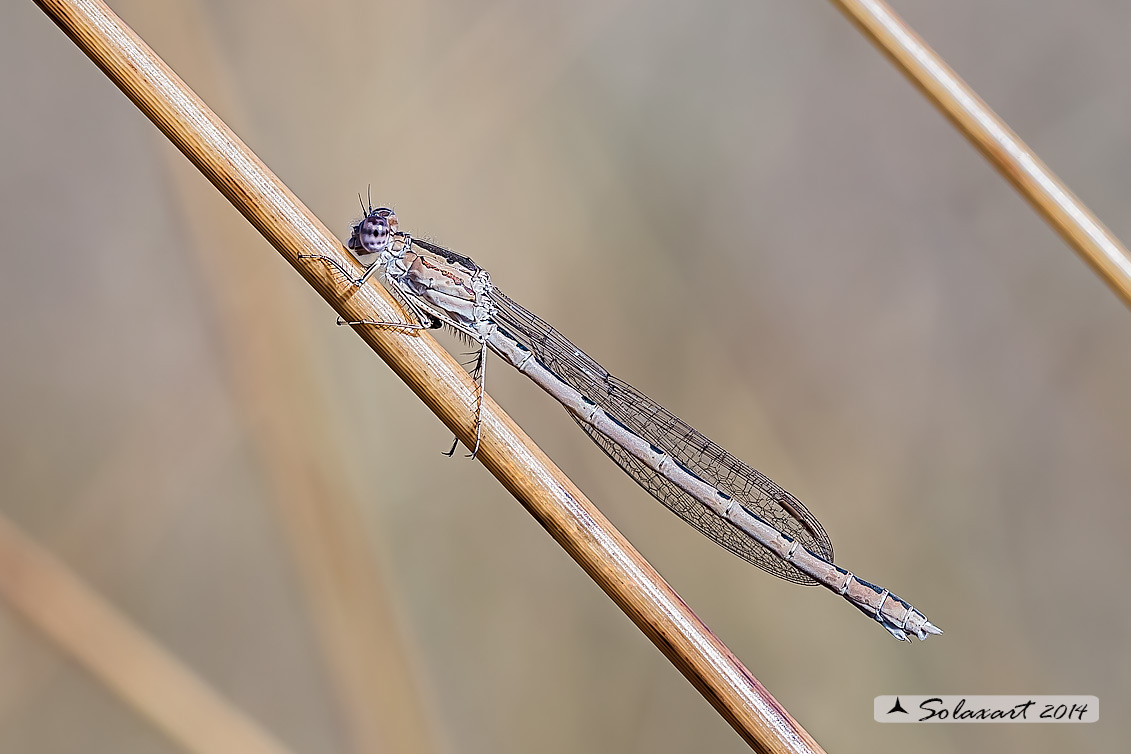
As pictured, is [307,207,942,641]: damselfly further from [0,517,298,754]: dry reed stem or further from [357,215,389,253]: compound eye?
[0,517,298,754]: dry reed stem

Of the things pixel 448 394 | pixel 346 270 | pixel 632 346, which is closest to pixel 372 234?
pixel 346 270

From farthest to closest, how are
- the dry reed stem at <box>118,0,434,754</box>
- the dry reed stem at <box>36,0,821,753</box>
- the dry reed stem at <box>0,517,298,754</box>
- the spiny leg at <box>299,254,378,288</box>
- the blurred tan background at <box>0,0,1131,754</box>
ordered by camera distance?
1. the blurred tan background at <box>0,0,1131,754</box>
2. the dry reed stem at <box>118,0,434,754</box>
3. the dry reed stem at <box>0,517,298,754</box>
4. the spiny leg at <box>299,254,378,288</box>
5. the dry reed stem at <box>36,0,821,753</box>

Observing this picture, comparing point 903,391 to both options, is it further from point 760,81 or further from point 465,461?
point 465,461

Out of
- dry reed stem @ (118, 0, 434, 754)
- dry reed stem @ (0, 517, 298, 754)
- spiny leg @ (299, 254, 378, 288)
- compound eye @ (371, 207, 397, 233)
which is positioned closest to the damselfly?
compound eye @ (371, 207, 397, 233)

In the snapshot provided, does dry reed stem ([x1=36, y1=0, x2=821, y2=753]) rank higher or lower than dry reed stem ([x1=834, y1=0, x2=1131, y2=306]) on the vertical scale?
lower

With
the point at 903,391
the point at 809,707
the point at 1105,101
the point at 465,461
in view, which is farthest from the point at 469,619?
the point at 1105,101

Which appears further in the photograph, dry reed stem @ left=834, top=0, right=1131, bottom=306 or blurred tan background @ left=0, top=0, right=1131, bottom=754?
blurred tan background @ left=0, top=0, right=1131, bottom=754

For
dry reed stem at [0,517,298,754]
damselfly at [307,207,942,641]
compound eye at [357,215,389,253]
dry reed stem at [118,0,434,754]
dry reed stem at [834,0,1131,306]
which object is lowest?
dry reed stem at [0,517,298,754]

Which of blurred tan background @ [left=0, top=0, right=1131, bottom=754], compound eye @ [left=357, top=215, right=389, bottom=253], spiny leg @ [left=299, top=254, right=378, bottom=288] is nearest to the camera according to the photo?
spiny leg @ [left=299, top=254, right=378, bottom=288]
